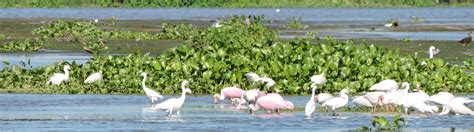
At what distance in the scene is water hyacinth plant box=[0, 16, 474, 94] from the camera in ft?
74.4

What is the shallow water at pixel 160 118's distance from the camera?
17.5 metres

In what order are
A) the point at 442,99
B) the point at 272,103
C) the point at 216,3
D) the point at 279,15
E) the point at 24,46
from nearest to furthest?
the point at 442,99 < the point at 272,103 < the point at 24,46 < the point at 279,15 < the point at 216,3

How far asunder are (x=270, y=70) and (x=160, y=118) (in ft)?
14.0

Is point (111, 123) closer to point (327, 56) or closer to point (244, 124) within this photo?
point (244, 124)

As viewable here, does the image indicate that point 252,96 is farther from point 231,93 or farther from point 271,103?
point 231,93

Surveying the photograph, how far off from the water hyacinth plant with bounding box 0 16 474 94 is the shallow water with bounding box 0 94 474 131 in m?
1.15

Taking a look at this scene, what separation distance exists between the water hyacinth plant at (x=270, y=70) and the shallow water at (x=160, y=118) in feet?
3.77

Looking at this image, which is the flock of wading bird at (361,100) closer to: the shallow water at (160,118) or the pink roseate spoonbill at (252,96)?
the pink roseate spoonbill at (252,96)

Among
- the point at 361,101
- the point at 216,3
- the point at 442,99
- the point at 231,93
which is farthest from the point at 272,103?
the point at 216,3

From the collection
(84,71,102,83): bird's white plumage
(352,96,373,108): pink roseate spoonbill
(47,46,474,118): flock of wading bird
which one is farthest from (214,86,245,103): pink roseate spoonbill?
(84,71,102,83): bird's white plumage

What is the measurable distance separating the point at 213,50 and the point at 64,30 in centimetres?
2226

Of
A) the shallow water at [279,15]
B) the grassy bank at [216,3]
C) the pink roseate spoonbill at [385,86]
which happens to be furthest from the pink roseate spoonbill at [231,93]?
the grassy bank at [216,3]

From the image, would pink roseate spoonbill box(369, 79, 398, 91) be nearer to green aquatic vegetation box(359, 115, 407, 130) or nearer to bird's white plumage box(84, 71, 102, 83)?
green aquatic vegetation box(359, 115, 407, 130)

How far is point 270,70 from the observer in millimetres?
22734
